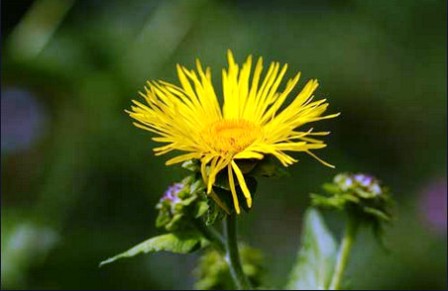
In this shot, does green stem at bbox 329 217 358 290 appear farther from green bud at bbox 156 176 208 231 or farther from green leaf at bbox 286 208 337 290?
green bud at bbox 156 176 208 231

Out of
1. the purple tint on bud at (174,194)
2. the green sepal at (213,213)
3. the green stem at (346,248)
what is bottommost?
the green sepal at (213,213)

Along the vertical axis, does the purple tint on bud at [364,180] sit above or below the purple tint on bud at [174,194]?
above

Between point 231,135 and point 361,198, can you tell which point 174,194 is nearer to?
point 231,135

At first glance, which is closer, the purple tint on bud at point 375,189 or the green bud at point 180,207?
the green bud at point 180,207

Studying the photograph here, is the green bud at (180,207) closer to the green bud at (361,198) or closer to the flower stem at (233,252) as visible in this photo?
the flower stem at (233,252)

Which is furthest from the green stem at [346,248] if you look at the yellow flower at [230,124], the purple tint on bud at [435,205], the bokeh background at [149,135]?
the purple tint on bud at [435,205]

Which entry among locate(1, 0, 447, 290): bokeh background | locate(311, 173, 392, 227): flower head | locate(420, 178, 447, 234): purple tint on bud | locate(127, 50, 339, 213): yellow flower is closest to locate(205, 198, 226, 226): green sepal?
locate(127, 50, 339, 213): yellow flower
